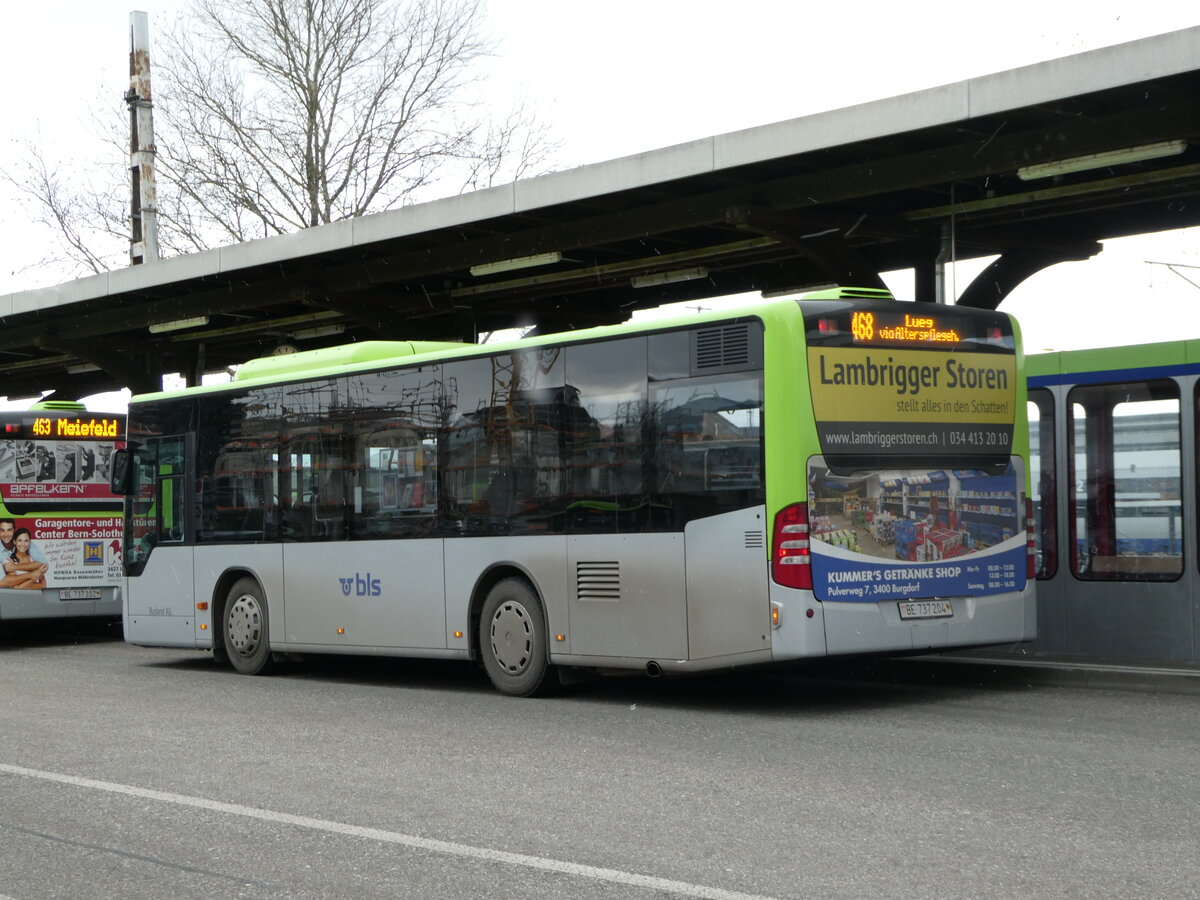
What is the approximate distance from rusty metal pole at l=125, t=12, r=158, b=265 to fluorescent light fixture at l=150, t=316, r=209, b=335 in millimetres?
3140

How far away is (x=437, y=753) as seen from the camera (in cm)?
941

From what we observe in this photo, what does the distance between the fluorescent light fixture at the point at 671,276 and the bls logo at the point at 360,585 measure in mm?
7058

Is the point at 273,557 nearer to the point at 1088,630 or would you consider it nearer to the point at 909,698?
the point at 909,698

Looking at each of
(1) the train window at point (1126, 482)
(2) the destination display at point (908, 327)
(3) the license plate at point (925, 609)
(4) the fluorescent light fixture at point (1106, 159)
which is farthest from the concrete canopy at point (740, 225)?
(3) the license plate at point (925, 609)

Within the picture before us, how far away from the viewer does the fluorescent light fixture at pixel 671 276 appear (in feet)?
63.3

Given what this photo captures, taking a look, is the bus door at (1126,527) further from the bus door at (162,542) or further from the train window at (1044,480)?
the bus door at (162,542)

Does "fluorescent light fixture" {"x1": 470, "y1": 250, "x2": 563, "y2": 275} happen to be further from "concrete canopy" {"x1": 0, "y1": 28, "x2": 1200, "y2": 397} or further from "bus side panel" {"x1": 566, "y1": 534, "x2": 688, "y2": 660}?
"bus side panel" {"x1": 566, "y1": 534, "x2": 688, "y2": 660}

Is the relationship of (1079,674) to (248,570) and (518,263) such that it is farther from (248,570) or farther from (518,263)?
(518,263)

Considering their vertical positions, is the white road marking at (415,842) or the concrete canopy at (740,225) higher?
the concrete canopy at (740,225)

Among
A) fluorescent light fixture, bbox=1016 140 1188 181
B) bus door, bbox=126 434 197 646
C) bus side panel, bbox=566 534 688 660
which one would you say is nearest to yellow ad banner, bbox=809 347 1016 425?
bus side panel, bbox=566 534 688 660

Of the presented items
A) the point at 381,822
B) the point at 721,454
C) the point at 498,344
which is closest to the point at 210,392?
the point at 498,344

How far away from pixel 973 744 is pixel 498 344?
16.6 feet

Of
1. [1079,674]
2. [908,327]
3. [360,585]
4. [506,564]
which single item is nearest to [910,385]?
[908,327]

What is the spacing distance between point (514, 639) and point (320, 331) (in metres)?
14.3
